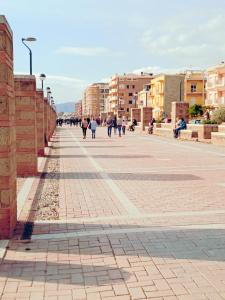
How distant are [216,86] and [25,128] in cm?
5748

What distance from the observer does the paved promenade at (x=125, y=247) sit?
151 inches

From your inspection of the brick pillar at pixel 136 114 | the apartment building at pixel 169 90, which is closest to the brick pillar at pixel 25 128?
the brick pillar at pixel 136 114

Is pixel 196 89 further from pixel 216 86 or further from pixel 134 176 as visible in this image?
pixel 134 176

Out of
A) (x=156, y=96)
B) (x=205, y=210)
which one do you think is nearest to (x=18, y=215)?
(x=205, y=210)

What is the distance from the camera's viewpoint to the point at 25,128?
418 inches

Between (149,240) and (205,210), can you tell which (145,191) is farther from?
(149,240)

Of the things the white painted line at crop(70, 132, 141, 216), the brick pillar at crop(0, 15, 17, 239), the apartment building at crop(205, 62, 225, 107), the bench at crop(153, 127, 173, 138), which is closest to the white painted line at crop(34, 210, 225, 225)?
the white painted line at crop(70, 132, 141, 216)

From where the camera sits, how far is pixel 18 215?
21.0 ft

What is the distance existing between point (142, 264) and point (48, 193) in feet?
14.0

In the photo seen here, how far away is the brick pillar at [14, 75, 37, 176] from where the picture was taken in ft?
34.9

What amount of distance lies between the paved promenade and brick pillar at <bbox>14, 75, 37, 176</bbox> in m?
1.96

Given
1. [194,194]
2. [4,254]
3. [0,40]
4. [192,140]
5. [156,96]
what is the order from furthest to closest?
[156,96] → [192,140] → [194,194] → [0,40] → [4,254]

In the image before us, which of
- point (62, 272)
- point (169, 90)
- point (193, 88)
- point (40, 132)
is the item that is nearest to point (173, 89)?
point (169, 90)

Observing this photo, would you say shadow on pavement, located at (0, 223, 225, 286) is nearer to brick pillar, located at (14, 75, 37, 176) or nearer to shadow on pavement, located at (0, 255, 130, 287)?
shadow on pavement, located at (0, 255, 130, 287)
